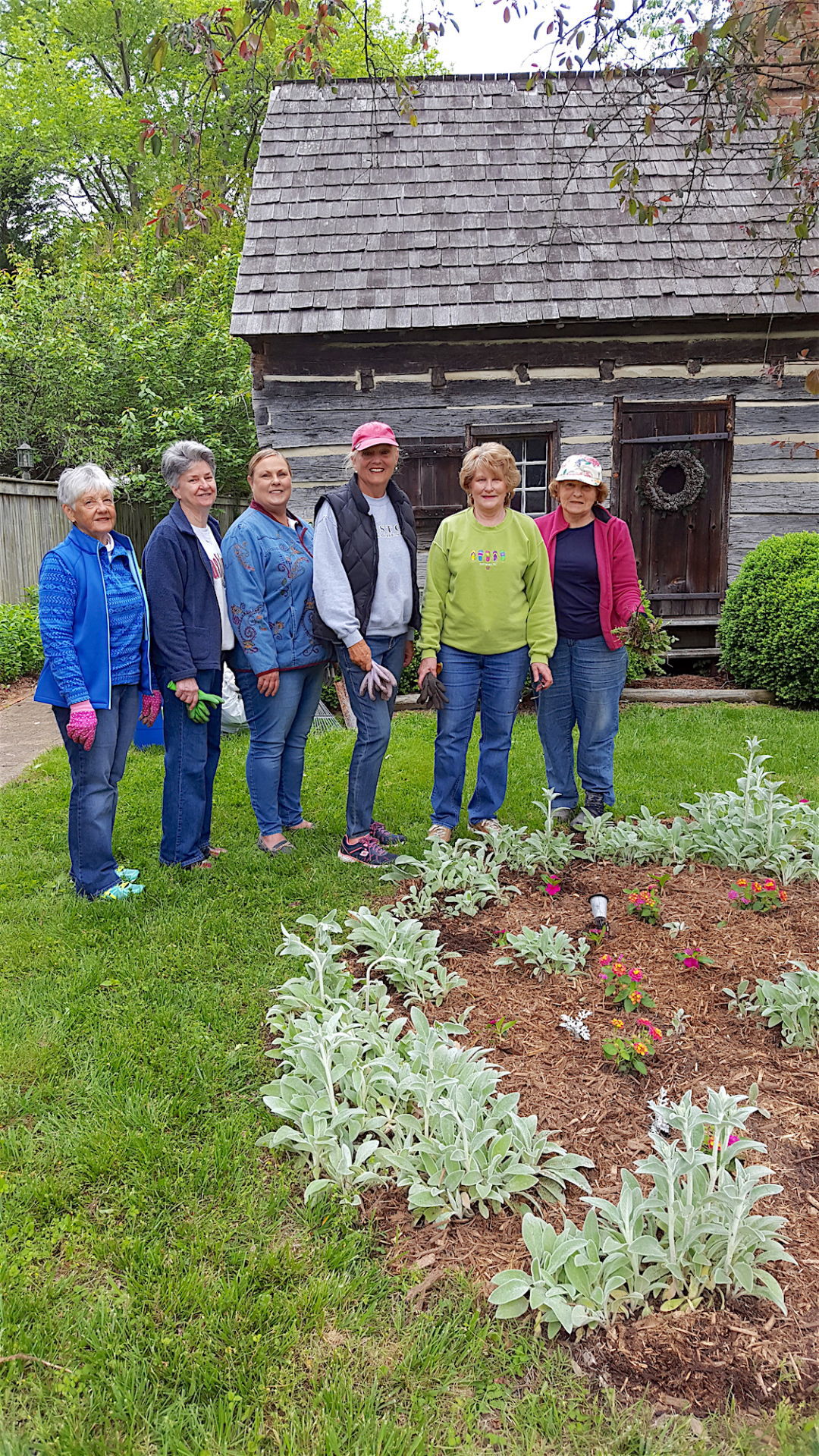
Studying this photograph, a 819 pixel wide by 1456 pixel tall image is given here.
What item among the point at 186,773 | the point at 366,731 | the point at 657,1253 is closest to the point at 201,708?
the point at 186,773

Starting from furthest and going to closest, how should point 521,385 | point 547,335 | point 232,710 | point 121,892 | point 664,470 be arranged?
point 664,470 < point 521,385 < point 547,335 < point 232,710 < point 121,892

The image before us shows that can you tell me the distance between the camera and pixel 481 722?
15.0 feet

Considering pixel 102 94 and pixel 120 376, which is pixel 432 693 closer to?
pixel 120 376

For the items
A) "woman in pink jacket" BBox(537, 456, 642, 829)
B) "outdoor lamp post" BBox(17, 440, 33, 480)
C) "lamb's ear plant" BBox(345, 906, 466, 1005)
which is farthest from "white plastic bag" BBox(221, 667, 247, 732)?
"outdoor lamp post" BBox(17, 440, 33, 480)

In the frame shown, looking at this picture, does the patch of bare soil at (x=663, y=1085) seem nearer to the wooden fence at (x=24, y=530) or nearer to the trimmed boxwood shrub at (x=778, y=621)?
the trimmed boxwood shrub at (x=778, y=621)

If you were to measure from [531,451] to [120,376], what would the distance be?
754 cm

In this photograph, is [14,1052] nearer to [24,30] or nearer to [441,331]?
[441,331]

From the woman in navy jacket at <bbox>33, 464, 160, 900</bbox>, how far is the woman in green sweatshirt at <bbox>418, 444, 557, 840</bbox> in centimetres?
132

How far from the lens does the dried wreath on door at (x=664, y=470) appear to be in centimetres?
888

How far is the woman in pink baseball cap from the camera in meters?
4.21

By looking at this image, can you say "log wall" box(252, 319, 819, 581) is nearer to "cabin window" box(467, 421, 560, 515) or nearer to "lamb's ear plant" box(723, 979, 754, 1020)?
"cabin window" box(467, 421, 560, 515)

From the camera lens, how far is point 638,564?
9.31 meters

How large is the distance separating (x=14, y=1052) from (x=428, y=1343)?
166 centimetres

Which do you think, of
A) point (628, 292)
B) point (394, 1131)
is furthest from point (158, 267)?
point (394, 1131)
